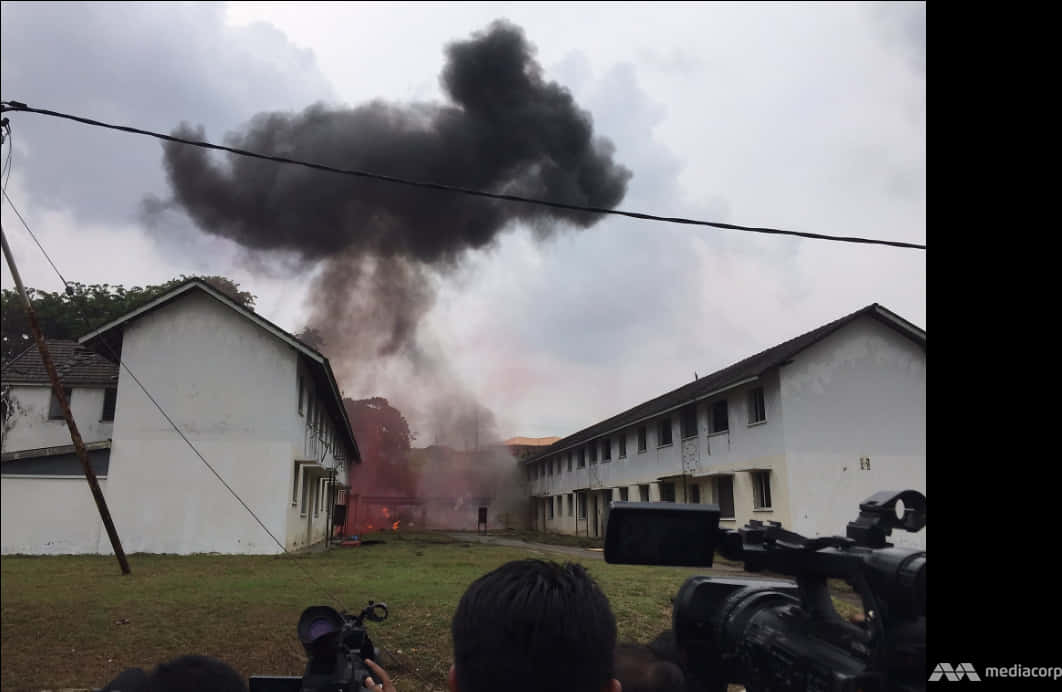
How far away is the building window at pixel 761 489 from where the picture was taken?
50.4ft

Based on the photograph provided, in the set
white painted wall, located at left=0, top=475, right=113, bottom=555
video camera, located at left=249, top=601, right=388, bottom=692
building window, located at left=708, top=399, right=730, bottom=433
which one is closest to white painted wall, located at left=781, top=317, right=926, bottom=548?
building window, located at left=708, top=399, right=730, bottom=433

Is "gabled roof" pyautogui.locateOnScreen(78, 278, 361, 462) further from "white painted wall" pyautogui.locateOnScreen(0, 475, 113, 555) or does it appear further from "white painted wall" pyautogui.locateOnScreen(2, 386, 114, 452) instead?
"white painted wall" pyautogui.locateOnScreen(2, 386, 114, 452)

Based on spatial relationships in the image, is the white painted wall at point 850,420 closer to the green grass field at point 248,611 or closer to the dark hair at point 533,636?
the green grass field at point 248,611

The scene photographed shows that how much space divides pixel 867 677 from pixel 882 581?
0.17 meters

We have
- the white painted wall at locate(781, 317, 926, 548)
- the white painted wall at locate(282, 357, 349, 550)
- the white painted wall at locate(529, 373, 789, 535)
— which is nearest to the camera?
the white painted wall at locate(282, 357, 349, 550)

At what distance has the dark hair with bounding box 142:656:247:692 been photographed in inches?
58.9

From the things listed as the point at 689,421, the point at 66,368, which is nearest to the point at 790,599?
the point at 66,368

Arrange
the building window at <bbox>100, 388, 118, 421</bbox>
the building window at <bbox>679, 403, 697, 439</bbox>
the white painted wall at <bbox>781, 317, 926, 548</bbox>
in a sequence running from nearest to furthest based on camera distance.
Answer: the building window at <bbox>100, 388, 118, 421</bbox>, the white painted wall at <bbox>781, 317, 926, 548</bbox>, the building window at <bbox>679, 403, 697, 439</bbox>

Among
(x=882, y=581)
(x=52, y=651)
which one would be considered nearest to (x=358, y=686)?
(x=882, y=581)

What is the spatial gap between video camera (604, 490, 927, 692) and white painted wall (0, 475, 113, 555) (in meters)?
10.0
